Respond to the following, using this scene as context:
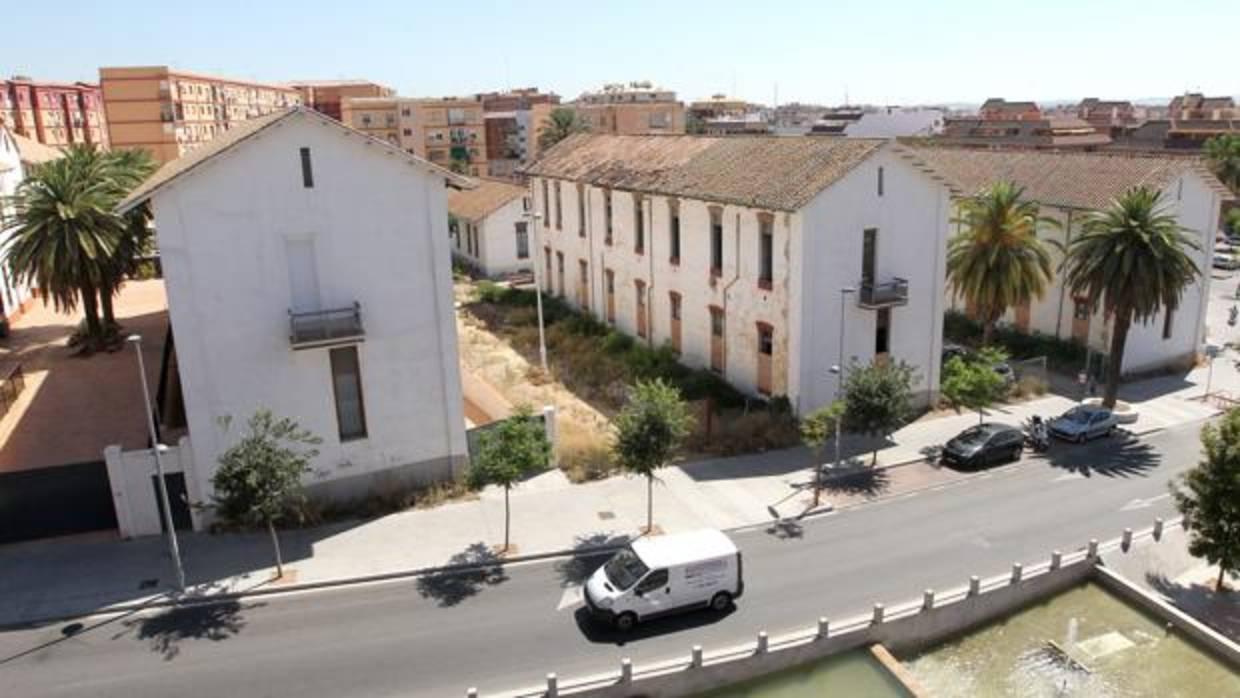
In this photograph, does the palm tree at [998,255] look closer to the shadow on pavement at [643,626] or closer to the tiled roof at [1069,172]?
the tiled roof at [1069,172]

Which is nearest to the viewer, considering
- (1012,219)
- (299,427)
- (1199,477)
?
(1199,477)

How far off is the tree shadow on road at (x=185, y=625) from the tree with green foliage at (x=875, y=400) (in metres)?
17.5

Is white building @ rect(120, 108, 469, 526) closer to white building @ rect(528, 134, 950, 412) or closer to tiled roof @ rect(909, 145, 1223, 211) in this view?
white building @ rect(528, 134, 950, 412)

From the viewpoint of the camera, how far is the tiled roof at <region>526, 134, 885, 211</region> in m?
30.7

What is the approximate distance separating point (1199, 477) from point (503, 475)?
54.7 ft

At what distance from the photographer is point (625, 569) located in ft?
64.4

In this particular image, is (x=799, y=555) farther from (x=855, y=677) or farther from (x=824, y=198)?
(x=824, y=198)

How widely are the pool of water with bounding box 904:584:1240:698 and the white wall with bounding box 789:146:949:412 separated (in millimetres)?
11981

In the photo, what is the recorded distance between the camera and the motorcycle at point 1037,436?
29781 mm

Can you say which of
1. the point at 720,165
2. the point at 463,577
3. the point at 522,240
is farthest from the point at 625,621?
the point at 522,240

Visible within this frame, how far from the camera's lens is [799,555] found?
22641mm

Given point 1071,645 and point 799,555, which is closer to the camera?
point 1071,645

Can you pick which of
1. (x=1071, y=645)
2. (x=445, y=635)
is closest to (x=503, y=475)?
(x=445, y=635)

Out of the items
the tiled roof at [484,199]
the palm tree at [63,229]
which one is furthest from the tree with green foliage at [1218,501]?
the tiled roof at [484,199]
